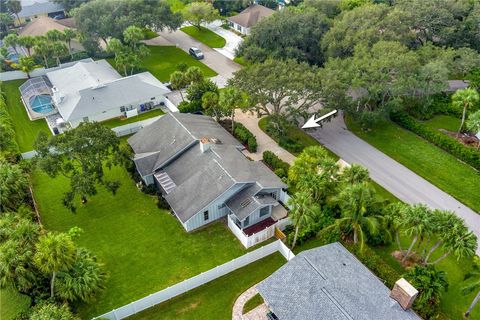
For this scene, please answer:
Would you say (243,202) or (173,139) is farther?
(173,139)

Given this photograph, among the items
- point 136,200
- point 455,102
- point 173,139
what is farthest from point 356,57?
point 136,200

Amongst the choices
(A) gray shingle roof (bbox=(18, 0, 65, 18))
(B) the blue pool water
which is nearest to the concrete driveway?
(B) the blue pool water

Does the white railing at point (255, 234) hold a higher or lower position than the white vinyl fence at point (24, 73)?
higher

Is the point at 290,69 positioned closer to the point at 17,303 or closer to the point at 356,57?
the point at 356,57

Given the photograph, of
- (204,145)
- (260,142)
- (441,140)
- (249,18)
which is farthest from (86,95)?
(441,140)

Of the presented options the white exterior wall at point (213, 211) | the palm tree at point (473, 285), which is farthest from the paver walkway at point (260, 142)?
the palm tree at point (473, 285)

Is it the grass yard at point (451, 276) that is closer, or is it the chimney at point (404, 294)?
the chimney at point (404, 294)

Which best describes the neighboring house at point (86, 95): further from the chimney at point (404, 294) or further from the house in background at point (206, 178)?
the chimney at point (404, 294)

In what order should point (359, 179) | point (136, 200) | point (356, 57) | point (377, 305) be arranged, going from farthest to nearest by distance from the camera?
point (356, 57), point (136, 200), point (359, 179), point (377, 305)
